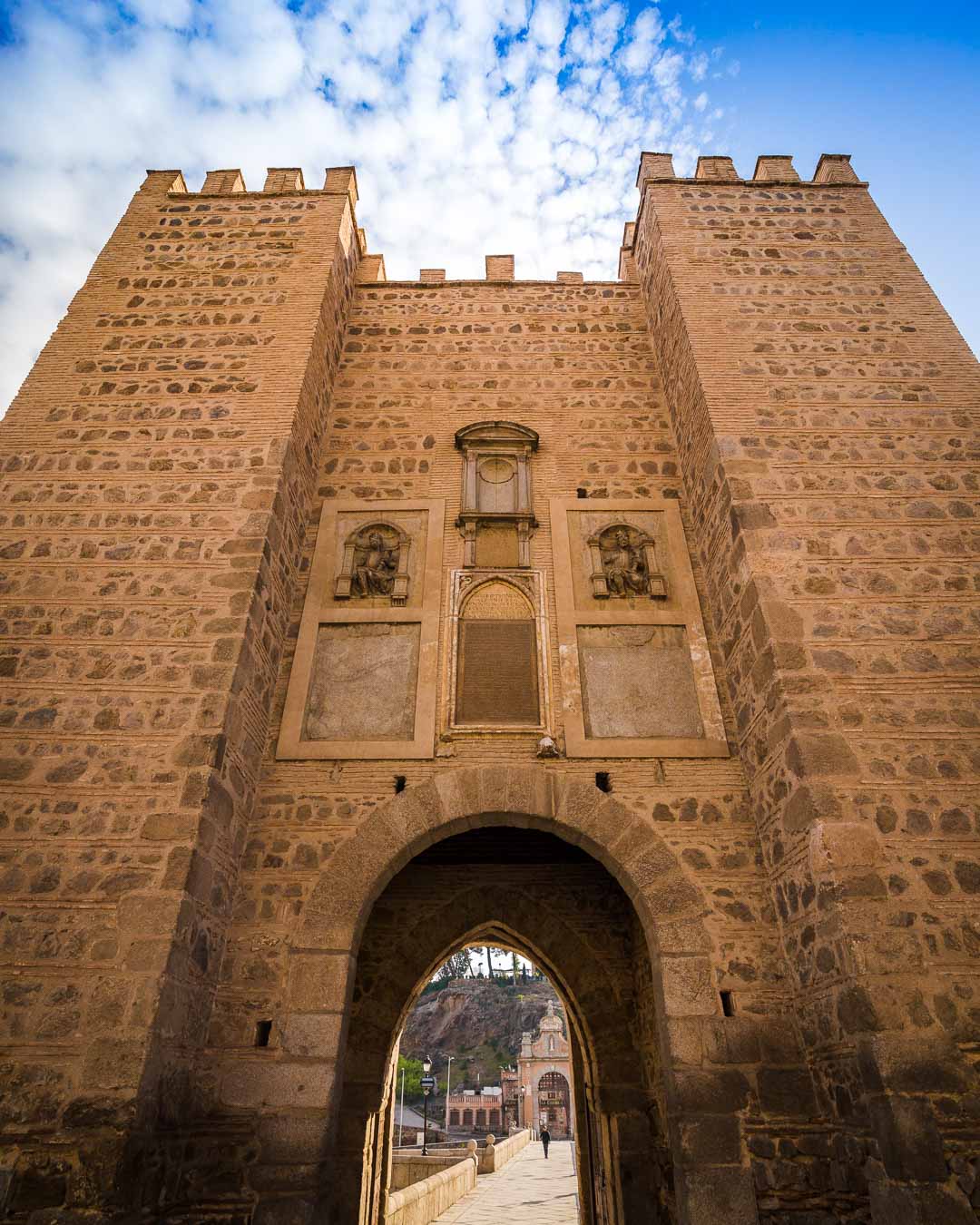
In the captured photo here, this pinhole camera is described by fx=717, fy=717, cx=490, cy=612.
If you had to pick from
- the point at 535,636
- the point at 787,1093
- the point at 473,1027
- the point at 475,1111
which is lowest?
the point at 475,1111

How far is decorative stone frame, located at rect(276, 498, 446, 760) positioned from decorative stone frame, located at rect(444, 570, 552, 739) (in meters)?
0.12

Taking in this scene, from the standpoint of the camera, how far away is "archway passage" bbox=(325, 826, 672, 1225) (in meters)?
5.77

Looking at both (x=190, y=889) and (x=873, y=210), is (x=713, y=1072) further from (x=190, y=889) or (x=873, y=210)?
(x=873, y=210)

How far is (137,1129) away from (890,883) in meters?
3.99

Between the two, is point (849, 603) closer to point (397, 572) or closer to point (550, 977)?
point (397, 572)

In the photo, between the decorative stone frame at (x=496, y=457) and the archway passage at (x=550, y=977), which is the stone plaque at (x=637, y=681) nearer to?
the decorative stone frame at (x=496, y=457)

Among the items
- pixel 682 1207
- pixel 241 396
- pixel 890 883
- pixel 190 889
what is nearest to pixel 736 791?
pixel 890 883

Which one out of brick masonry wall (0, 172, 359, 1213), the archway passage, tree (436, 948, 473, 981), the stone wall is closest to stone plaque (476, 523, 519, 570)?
brick masonry wall (0, 172, 359, 1213)

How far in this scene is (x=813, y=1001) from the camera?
4004mm

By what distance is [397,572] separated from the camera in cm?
605

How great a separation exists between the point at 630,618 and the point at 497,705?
4.29ft

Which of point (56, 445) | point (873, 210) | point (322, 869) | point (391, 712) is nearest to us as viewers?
point (322, 869)

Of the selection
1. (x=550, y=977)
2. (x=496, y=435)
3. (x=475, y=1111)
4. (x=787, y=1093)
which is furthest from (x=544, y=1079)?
(x=496, y=435)

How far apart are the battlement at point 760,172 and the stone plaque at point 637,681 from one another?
18.6 feet
